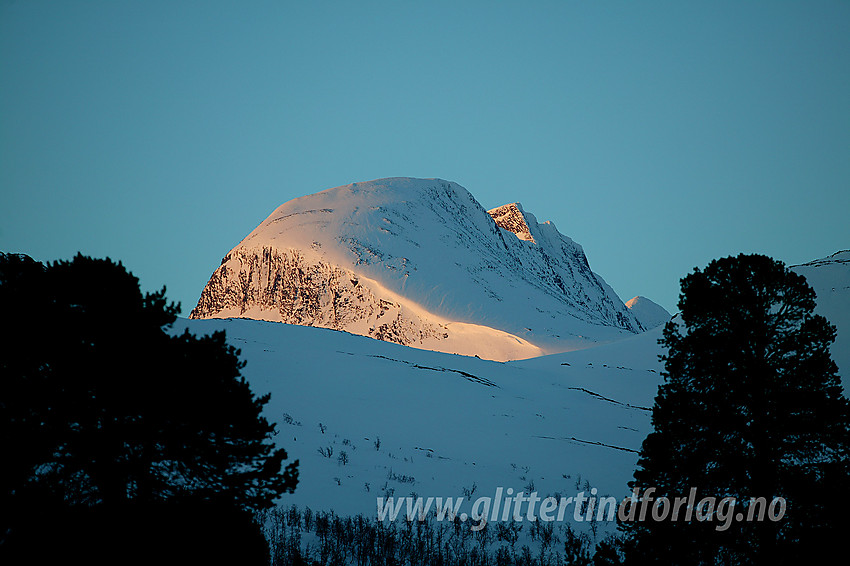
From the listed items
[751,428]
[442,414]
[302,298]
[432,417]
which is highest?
[302,298]

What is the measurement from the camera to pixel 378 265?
93625 millimetres

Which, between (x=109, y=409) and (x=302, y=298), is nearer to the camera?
(x=109, y=409)

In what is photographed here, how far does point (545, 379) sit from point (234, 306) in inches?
3374

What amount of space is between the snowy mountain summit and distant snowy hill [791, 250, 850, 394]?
41.1 m

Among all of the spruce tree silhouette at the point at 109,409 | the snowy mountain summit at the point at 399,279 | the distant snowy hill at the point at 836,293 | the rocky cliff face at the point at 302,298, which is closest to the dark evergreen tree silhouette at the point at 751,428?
the spruce tree silhouette at the point at 109,409

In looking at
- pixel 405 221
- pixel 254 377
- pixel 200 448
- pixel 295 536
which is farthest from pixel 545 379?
pixel 405 221

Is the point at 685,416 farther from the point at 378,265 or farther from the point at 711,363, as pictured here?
the point at 378,265

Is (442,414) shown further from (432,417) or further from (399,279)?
(399,279)

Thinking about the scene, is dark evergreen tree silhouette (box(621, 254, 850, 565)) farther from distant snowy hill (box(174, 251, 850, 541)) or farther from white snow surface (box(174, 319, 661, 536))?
white snow surface (box(174, 319, 661, 536))

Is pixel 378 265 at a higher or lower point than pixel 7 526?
higher

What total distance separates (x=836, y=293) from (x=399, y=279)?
6511 centimetres

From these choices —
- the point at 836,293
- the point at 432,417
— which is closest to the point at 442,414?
the point at 432,417

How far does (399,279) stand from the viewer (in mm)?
90875

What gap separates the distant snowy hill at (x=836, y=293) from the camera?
90.2 ft
